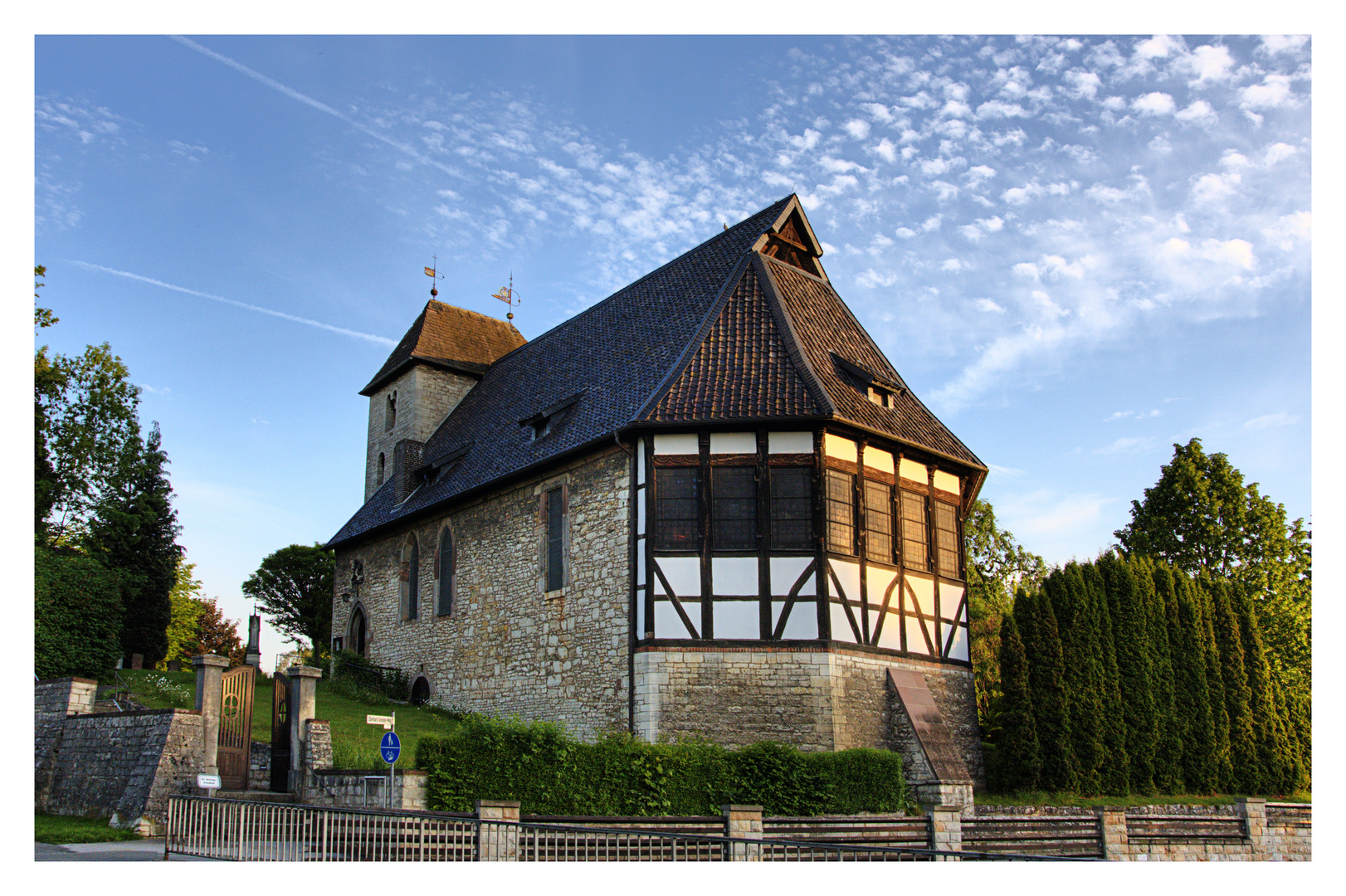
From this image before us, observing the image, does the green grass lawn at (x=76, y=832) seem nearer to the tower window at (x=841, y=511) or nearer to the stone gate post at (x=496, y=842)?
the stone gate post at (x=496, y=842)

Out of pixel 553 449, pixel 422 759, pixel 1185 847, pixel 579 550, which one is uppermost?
pixel 553 449

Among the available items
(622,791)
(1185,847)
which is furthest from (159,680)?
(1185,847)

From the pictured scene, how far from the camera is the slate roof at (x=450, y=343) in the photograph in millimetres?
30500

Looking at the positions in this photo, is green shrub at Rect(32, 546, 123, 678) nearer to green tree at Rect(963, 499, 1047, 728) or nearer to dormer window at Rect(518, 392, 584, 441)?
dormer window at Rect(518, 392, 584, 441)

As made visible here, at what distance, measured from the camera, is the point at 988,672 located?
27.8m

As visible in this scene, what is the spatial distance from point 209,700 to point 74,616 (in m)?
10.6

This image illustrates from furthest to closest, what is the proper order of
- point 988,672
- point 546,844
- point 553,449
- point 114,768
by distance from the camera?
point 988,672 < point 553,449 < point 114,768 < point 546,844

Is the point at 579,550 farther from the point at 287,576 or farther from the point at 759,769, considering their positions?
the point at 287,576

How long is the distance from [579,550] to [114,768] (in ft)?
25.2

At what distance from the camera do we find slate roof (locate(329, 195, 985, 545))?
17859 mm

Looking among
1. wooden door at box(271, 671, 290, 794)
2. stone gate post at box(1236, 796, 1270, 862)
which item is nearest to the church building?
stone gate post at box(1236, 796, 1270, 862)

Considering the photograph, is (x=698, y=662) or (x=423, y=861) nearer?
(x=423, y=861)

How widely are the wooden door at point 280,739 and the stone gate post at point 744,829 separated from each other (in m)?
7.82

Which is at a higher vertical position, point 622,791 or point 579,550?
point 579,550
